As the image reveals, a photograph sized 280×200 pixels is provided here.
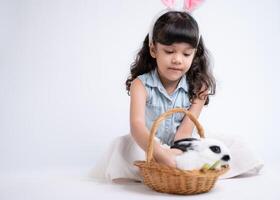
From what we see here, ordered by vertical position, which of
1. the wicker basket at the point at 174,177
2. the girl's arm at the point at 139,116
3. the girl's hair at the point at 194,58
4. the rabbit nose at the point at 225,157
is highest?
the girl's hair at the point at 194,58

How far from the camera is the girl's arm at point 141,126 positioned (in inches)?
75.1

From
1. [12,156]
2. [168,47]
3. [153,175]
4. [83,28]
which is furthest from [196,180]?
[83,28]

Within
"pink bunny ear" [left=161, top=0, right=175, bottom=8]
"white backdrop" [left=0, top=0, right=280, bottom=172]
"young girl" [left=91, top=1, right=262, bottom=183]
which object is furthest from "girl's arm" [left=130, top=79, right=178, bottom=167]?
"white backdrop" [left=0, top=0, right=280, bottom=172]

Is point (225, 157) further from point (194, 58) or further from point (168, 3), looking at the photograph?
point (168, 3)

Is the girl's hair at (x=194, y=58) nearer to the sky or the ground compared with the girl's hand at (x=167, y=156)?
nearer to the sky

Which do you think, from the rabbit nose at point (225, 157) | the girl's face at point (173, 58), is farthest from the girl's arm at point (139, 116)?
the rabbit nose at point (225, 157)

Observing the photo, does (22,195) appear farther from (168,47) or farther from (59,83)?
(59,83)

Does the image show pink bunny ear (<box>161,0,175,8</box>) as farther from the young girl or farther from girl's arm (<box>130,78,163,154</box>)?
girl's arm (<box>130,78,163,154</box>)

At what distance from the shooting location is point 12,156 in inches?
107

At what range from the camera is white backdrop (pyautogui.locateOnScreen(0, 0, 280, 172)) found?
3014 mm

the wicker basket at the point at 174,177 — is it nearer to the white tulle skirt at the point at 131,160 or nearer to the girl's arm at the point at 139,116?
the girl's arm at the point at 139,116

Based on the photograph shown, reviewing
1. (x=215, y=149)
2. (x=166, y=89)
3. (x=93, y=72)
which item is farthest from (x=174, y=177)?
(x=93, y=72)

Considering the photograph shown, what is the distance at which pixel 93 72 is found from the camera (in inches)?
129

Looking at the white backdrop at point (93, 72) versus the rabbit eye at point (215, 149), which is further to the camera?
the white backdrop at point (93, 72)
